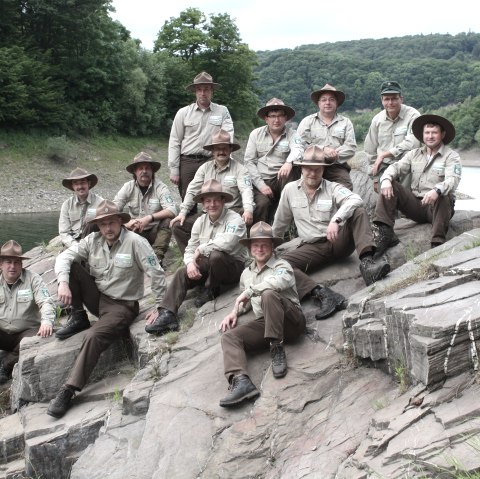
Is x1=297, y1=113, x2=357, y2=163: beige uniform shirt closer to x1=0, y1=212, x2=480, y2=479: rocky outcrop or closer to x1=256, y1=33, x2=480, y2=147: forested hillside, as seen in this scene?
x1=0, y1=212, x2=480, y2=479: rocky outcrop

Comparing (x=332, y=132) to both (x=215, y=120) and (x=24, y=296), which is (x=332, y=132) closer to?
(x=215, y=120)

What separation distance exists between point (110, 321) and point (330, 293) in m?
2.92

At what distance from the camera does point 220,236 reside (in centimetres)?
837

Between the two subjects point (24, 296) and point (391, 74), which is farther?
point (391, 74)

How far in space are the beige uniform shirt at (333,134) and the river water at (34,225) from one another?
410 inches

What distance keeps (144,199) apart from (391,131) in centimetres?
430

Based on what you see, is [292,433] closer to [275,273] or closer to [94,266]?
[275,273]

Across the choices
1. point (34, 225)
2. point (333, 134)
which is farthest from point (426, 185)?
point (34, 225)

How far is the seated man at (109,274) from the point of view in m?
8.40

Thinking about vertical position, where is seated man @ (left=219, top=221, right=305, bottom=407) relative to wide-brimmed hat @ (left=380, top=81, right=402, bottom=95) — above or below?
below

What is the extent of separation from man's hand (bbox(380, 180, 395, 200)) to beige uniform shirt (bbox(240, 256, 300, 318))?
2.03 metres

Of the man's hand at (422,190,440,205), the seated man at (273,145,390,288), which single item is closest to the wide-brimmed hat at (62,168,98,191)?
the seated man at (273,145,390,288)

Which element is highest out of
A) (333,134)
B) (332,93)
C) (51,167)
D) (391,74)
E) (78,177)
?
(391,74)

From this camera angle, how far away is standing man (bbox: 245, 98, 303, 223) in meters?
9.95
